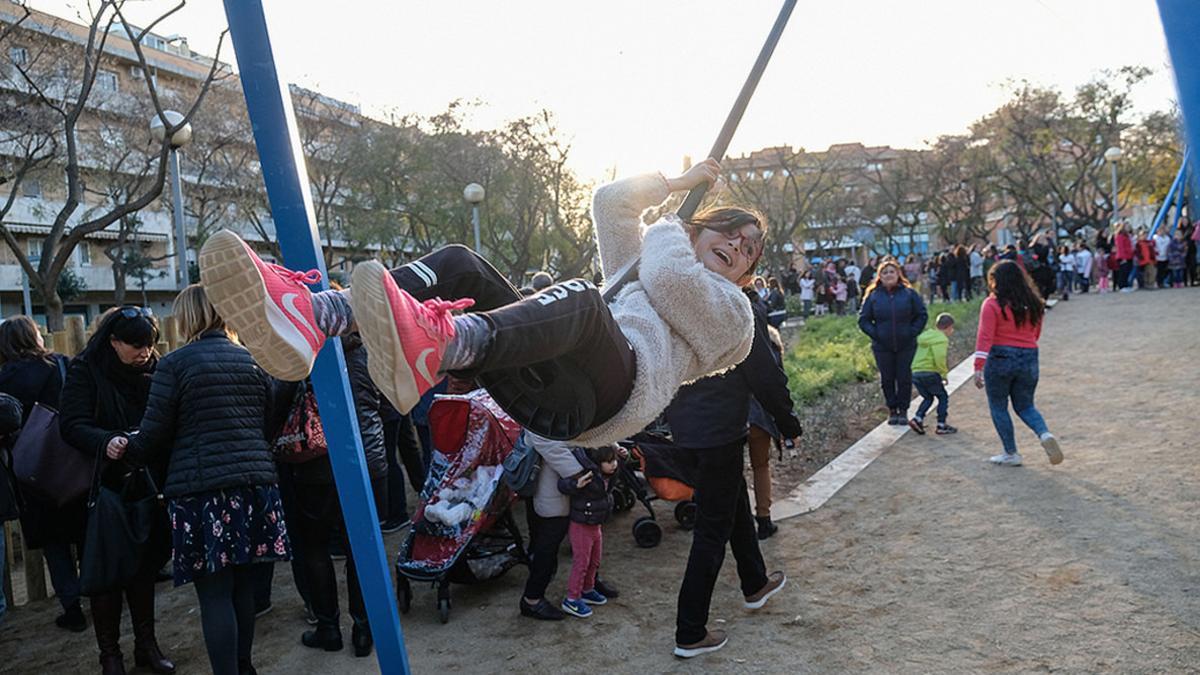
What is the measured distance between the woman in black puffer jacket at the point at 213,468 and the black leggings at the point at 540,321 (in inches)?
60.9

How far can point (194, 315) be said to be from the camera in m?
3.84

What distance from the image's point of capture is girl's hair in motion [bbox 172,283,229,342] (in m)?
3.82

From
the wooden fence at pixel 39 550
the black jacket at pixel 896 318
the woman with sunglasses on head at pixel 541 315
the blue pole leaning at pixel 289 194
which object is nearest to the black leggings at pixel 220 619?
the blue pole leaning at pixel 289 194

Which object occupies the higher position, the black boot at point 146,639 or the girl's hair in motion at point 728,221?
the girl's hair in motion at point 728,221

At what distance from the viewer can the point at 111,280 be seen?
40781 mm

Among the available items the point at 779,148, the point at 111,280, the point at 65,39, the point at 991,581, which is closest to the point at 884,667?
the point at 991,581

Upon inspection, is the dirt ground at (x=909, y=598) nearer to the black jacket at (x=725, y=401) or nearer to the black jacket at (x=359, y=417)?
the black jacket at (x=359, y=417)

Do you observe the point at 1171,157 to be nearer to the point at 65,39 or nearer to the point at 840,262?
the point at 840,262

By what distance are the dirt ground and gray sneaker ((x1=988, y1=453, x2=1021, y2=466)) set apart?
0.26ft

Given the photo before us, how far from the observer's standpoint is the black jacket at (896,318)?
8328mm

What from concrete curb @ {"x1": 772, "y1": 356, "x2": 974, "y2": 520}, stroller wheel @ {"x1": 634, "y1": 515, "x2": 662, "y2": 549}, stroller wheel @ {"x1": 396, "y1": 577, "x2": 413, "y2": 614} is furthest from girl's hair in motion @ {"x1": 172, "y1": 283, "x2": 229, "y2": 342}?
concrete curb @ {"x1": 772, "y1": 356, "x2": 974, "y2": 520}

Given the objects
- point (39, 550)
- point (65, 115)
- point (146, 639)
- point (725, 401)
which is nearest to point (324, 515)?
point (146, 639)

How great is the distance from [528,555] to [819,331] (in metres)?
15.1

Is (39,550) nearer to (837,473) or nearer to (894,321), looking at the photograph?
(837,473)
